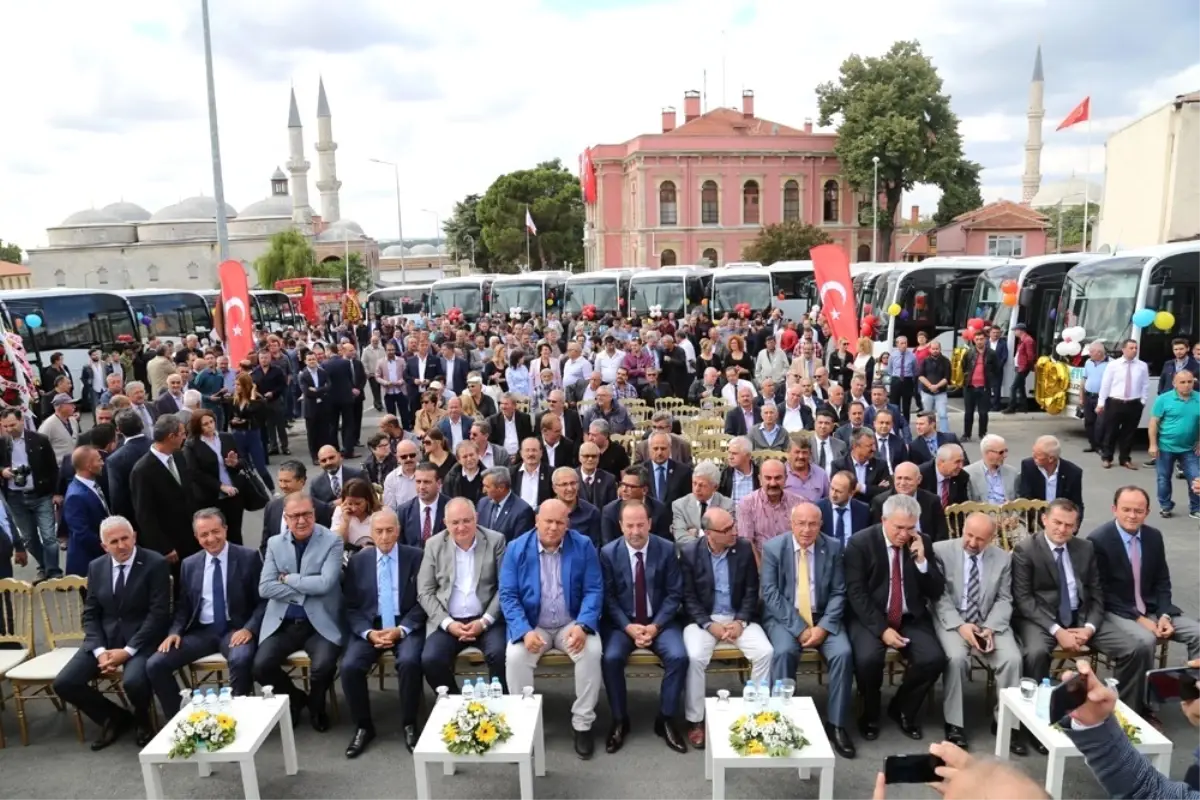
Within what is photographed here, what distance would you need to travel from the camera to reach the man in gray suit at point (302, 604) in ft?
17.2

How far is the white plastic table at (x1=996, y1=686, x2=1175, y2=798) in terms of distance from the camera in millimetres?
4012

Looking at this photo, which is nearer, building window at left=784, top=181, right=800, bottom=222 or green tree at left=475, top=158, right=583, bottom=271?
building window at left=784, top=181, right=800, bottom=222

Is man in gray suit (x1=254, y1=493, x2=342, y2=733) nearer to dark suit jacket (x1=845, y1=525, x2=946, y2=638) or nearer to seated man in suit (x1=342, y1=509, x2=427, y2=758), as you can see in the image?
seated man in suit (x1=342, y1=509, x2=427, y2=758)

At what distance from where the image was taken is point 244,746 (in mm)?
4316

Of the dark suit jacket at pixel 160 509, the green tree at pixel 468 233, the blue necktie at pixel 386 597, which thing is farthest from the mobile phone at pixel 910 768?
the green tree at pixel 468 233

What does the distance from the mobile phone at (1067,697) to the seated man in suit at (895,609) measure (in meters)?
2.78

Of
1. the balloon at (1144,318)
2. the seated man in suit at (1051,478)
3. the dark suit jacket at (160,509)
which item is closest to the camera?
the dark suit jacket at (160,509)

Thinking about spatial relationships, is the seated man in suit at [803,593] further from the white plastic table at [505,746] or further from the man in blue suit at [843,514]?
the white plastic table at [505,746]

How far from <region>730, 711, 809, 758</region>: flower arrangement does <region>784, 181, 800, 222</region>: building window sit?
171 ft

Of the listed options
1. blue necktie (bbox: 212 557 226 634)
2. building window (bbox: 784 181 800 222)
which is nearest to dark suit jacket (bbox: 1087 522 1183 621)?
blue necktie (bbox: 212 557 226 634)

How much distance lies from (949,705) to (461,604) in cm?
310

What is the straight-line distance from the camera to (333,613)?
5457 mm

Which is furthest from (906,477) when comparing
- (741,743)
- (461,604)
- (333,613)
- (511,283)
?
(511,283)

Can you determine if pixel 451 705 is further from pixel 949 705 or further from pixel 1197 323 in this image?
pixel 1197 323
